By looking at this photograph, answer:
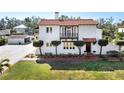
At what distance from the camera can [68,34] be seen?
15289 mm

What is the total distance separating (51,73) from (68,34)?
178 inches

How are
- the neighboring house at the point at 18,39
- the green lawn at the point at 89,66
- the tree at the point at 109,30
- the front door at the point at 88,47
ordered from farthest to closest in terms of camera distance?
the front door at the point at 88,47 → the tree at the point at 109,30 → the green lawn at the point at 89,66 → the neighboring house at the point at 18,39

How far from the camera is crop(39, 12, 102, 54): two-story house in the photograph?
538 inches

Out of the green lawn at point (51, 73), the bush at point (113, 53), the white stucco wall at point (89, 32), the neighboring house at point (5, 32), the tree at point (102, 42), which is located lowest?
the green lawn at point (51, 73)

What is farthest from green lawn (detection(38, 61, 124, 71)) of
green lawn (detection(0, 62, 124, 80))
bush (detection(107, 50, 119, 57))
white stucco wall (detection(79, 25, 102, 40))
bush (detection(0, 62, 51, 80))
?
white stucco wall (detection(79, 25, 102, 40))

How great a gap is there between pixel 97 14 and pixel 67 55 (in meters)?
4.06

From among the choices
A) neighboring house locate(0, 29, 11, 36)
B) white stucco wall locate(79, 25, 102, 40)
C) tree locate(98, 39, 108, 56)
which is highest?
neighboring house locate(0, 29, 11, 36)

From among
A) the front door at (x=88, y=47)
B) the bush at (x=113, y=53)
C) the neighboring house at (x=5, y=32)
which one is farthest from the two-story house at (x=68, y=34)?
the neighboring house at (x=5, y=32)

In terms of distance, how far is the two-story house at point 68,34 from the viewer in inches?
538

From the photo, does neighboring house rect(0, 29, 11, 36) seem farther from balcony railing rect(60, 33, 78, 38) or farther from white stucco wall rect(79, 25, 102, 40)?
balcony railing rect(60, 33, 78, 38)

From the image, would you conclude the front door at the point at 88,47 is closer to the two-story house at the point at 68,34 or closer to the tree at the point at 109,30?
the two-story house at the point at 68,34

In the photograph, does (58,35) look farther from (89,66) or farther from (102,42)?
(89,66)
